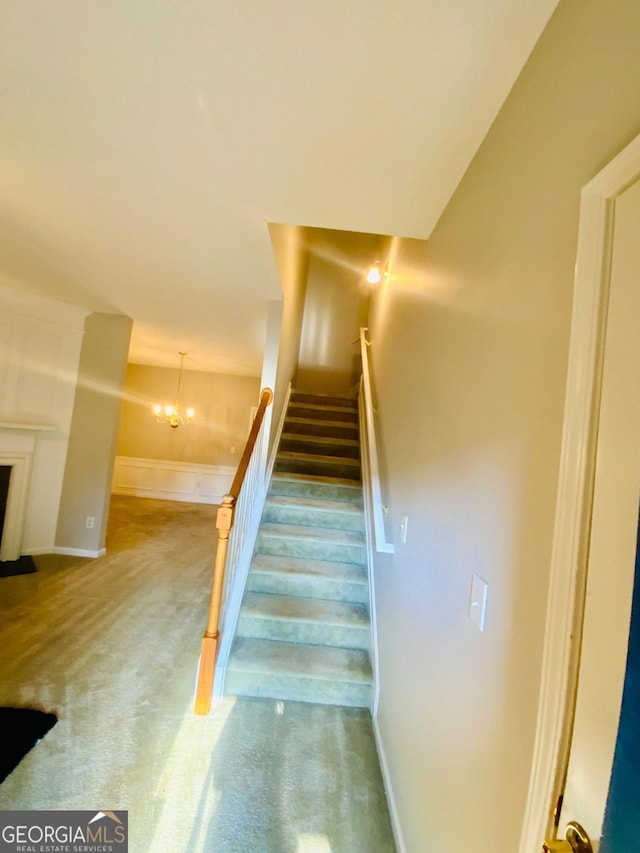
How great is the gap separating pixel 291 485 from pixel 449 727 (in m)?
2.31

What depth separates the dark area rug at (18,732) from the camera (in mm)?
1483

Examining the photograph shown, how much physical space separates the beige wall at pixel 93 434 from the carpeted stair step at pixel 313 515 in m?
2.04

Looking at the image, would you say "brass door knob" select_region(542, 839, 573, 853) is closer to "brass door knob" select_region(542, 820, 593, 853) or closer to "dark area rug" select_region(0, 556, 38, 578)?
"brass door knob" select_region(542, 820, 593, 853)

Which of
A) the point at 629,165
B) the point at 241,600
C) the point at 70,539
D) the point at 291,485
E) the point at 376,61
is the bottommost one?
the point at 70,539

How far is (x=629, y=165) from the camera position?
21.6 inches

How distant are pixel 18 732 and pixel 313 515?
1944 mm

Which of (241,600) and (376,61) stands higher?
(376,61)

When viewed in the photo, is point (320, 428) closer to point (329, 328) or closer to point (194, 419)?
point (329, 328)

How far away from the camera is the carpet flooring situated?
1343mm

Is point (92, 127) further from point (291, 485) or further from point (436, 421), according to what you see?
point (291, 485)

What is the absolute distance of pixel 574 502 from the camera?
59 cm

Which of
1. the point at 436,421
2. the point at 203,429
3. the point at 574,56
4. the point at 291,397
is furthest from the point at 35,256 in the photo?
the point at 203,429

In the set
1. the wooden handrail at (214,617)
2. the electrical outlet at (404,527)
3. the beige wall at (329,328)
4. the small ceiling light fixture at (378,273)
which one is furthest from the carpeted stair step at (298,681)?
the beige wall at (329,328)

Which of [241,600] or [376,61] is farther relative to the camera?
[241,600]
